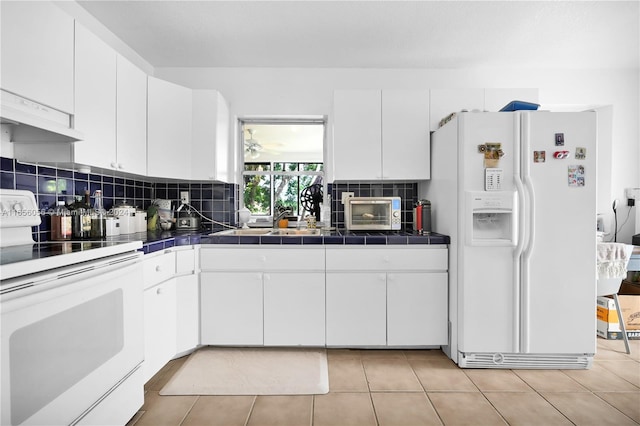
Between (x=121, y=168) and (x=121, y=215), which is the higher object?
(x=121, y=168)

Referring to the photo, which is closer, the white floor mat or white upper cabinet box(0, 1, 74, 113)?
white upper cabinet box(0, 1, 74, 113)

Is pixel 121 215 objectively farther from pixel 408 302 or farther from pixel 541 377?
pixel 541 377

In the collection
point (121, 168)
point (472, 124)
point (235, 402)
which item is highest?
point (472, 124)

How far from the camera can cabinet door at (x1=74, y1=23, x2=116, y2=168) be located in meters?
1.89

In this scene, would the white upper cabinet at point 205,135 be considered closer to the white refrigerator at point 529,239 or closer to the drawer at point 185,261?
the drawer at point 185,261

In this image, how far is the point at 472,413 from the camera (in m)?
1.83

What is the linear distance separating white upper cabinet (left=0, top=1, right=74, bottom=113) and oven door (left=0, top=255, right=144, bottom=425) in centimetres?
91

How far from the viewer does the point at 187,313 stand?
7.91 ft

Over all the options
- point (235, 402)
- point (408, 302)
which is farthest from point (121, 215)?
point (408, 302)

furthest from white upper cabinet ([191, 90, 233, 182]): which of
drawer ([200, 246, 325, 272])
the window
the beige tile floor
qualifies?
the beige tile floor

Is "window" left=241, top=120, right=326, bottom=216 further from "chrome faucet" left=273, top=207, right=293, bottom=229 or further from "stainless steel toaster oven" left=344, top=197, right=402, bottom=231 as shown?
"stainless steel toaster oven" left=344, top=197, right=402, bottom=231

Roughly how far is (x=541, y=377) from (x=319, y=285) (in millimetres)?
1587

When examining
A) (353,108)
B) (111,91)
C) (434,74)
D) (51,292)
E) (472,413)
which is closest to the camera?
(51,292)

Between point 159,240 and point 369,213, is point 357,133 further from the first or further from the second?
point 159,240
